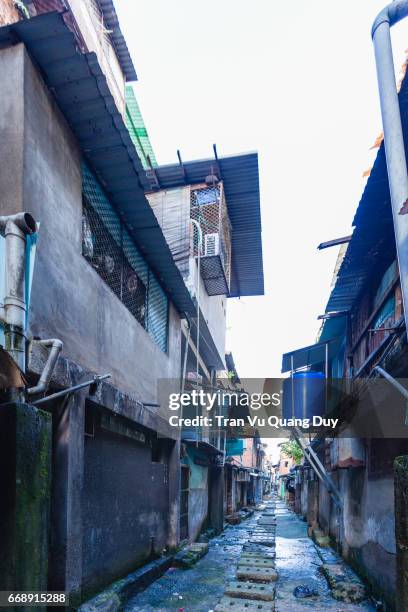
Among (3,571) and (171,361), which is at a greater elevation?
(171,361)

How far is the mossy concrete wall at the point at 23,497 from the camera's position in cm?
371

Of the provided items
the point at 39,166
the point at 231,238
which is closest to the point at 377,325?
the point at 39,166

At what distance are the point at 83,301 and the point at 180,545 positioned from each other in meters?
8.00

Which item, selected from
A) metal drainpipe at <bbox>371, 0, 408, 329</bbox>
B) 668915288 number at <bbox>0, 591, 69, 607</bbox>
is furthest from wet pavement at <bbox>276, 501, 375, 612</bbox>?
metal drainpipe at <bbox>371, 0, 408, 329</bbox>

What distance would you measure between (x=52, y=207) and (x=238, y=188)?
406 inches

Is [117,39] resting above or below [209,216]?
above

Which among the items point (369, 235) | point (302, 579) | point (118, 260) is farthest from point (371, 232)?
point (302, 579)

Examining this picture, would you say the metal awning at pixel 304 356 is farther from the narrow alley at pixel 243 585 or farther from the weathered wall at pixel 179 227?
the narrow alley at pixel 243 585

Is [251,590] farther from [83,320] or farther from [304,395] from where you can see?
[83,320]

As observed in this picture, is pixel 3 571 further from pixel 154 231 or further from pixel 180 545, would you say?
pixel 180 545

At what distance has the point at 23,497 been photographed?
3838 millimetres

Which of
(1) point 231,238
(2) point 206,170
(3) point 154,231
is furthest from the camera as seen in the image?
(1) point 231,238

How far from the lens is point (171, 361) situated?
491 inches

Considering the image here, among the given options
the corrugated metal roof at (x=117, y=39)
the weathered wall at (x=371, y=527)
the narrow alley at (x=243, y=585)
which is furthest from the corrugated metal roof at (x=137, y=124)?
the narrow alley at (x=243, y=585)
